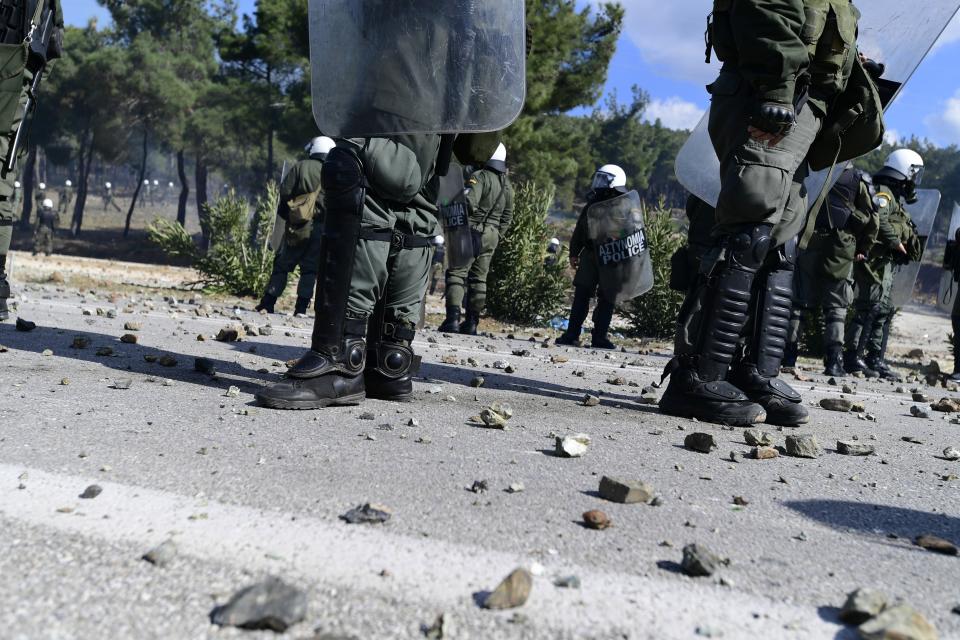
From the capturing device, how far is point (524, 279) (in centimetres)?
1197

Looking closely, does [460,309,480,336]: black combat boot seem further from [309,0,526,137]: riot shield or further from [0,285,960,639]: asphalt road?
[309,0,526,137]: riot shield

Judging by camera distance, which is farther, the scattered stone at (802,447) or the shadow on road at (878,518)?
the scattered stone at (802,447)

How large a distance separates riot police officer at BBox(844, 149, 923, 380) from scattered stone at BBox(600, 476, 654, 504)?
7.31 meters

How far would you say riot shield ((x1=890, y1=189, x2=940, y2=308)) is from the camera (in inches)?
425

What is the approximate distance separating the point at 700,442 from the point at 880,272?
7121mm

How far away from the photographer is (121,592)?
55.4 inches

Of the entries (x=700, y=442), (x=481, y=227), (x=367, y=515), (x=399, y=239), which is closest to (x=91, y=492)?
(x=367, y=515)

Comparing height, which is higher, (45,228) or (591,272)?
(591,272)

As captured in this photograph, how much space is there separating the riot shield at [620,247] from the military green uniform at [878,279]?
196 centimetres

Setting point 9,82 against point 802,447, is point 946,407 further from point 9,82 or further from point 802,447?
point 9,82

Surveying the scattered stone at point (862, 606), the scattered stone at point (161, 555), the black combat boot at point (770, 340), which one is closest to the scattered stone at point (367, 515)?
the scattered stone at point (161, 555)

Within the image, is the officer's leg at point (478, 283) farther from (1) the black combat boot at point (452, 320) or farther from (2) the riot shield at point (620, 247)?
(2) the riot shield at point (620, 247)

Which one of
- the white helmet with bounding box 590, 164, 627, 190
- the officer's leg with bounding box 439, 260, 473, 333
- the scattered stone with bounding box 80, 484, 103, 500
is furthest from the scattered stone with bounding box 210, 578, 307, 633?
the white helmet with bounding box 590, 164, 627, 190

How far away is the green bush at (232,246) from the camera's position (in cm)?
1263
